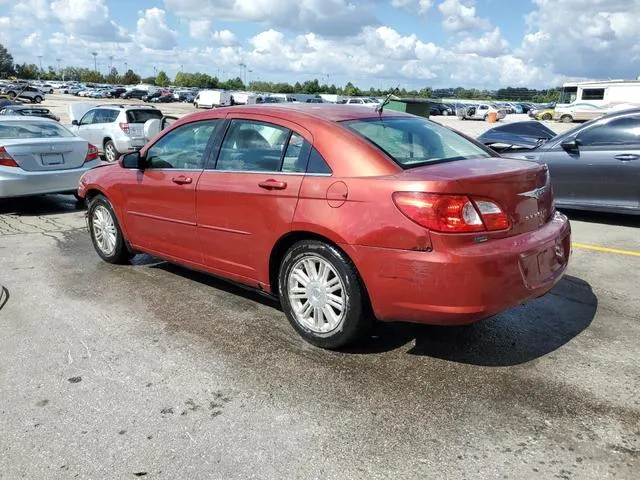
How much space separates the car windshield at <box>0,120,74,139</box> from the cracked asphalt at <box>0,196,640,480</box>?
4.34 m

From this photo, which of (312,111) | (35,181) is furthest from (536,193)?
(35,181)

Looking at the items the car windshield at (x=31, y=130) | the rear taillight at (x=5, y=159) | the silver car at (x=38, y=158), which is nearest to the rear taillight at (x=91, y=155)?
the silver car at (x=38, y=158)

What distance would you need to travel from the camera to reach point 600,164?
7.53 metres

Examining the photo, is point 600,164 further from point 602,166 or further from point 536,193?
point 536,193

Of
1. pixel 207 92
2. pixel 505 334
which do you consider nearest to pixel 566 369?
pixel 505 334

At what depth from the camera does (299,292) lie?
386cm

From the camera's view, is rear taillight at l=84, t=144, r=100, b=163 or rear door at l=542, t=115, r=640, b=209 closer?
rear door at l=542, t=115, r=640, b=209

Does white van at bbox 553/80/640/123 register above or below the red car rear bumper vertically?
above

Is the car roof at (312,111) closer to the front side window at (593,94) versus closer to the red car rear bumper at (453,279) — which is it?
the red car rear bumper at (453,279)

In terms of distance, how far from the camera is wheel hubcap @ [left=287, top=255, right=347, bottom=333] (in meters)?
3.64

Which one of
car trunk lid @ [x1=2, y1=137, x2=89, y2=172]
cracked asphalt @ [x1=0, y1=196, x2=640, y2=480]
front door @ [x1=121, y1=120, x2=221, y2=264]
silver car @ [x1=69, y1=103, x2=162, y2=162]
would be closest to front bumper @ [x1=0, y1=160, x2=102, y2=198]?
car trunk lid @ [x1=2, y1=137, x2=89, y2=172]

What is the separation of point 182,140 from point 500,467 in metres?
3.56

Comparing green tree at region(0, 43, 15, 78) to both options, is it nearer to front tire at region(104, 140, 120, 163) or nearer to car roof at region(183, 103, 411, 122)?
front tire at region(104, 140, 120, 163)

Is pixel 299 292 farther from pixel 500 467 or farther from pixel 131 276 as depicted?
pixel 131 276
